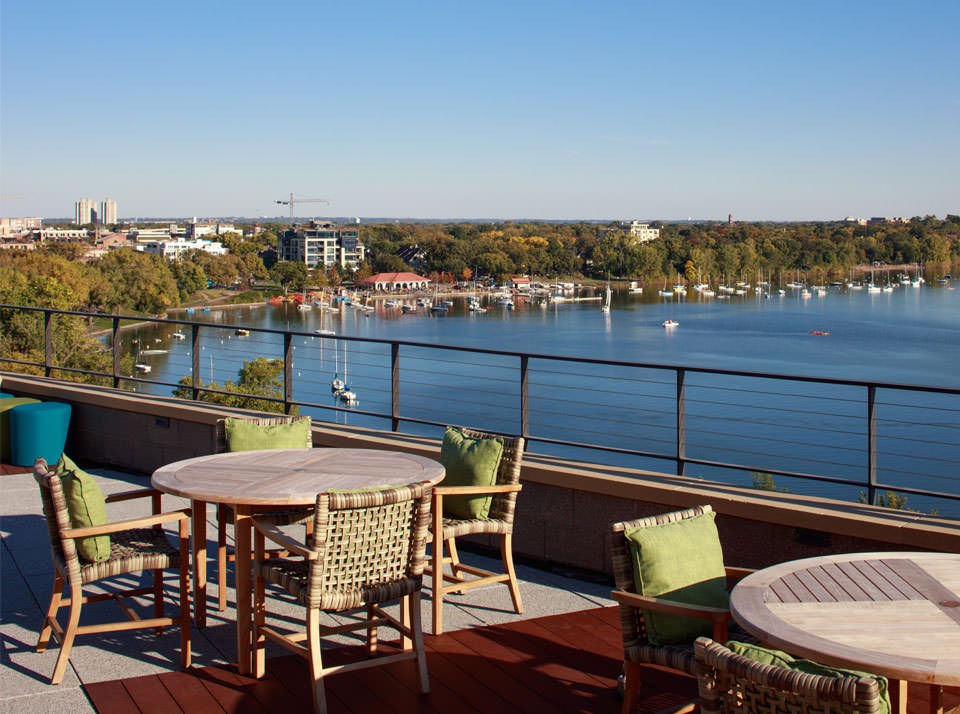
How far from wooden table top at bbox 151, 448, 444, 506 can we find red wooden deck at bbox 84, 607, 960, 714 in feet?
2.38

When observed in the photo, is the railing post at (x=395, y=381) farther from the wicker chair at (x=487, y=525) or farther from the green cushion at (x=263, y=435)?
the wicker chair at (x=487, y=525)

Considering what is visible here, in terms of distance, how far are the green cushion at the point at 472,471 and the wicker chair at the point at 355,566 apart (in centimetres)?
101

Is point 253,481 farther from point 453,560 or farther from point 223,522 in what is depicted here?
point 453,560

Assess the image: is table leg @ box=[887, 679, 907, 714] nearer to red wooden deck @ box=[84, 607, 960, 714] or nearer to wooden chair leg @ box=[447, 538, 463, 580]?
red wooden deck @ box=[84, 607, 960, 714]

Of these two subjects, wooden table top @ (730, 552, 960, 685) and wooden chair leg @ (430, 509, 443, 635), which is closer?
wooden table top @ (730, 552, 960, 685)

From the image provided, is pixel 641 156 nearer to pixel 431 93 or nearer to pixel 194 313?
pixel 431 93

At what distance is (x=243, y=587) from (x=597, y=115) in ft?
363

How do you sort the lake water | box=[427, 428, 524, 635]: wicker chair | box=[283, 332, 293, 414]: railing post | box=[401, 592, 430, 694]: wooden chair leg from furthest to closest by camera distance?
the lake water
box=[283, 332, 293, 414]: railing post
box=[427, 428, 524, 635]: wicker chair
box=[401, 592, 430, 694]: wooden chair leg

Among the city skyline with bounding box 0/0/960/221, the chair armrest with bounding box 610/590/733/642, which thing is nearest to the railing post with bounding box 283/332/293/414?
the chair armrest with bounding box 610/590/733/642

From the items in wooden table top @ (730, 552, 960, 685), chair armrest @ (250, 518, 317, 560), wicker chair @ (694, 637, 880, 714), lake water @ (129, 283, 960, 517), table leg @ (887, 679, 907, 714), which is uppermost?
wicker chair @ (694, 637, 880, 714)

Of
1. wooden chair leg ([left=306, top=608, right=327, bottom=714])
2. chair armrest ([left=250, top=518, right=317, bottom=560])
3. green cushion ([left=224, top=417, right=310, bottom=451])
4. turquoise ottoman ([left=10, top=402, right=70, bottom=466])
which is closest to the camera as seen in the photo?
wooden chair leg ([left=306, top=608, right=327, bottom=714])

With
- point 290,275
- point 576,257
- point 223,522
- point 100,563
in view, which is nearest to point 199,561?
point 223,522

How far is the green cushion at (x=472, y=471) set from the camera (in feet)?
16.1

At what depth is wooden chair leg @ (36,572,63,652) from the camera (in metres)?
4.14
